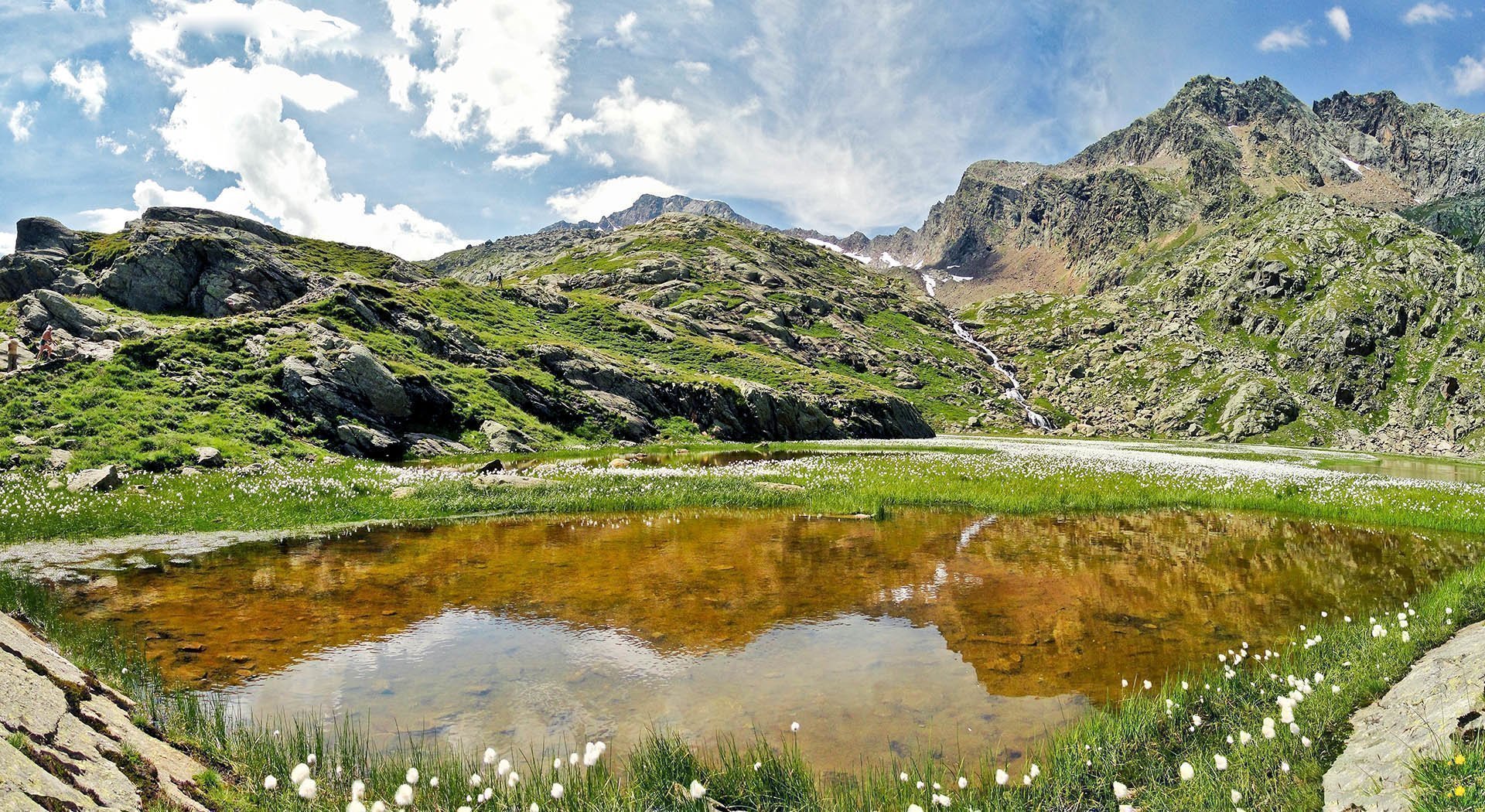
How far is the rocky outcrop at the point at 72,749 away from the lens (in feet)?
12.0

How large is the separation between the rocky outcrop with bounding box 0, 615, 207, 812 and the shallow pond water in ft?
7.20

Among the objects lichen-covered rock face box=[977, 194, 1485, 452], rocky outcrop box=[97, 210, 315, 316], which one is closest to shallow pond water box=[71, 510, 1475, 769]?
rocky outcrop box=[97, 210, 315, 316]

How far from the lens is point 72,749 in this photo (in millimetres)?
4445

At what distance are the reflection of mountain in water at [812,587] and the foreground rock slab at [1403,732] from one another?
2853 mm

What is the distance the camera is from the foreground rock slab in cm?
474

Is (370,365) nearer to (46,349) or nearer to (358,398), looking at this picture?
(358,398)

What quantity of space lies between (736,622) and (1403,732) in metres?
8.36

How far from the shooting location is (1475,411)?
124 m

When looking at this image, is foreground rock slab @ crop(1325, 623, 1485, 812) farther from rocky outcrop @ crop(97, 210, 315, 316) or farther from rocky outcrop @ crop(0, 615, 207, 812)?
rocky outcrop @ crop(97, 210, 315, 316)

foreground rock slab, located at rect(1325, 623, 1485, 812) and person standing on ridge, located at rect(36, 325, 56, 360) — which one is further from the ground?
person standing on ridge, located at rect(36, 325, 56, 360)

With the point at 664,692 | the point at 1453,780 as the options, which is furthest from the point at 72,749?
the point at 1453,780

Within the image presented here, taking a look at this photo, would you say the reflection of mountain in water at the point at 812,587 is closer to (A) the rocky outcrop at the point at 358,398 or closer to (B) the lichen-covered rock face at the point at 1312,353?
(A) the rocky outcrop at the point at 358,398

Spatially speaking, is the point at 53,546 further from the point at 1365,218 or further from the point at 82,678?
the point at 1365,218

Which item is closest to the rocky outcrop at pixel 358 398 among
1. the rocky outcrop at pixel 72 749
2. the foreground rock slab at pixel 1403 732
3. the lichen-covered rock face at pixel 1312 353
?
the rocky outcrop at pixel 72 749
